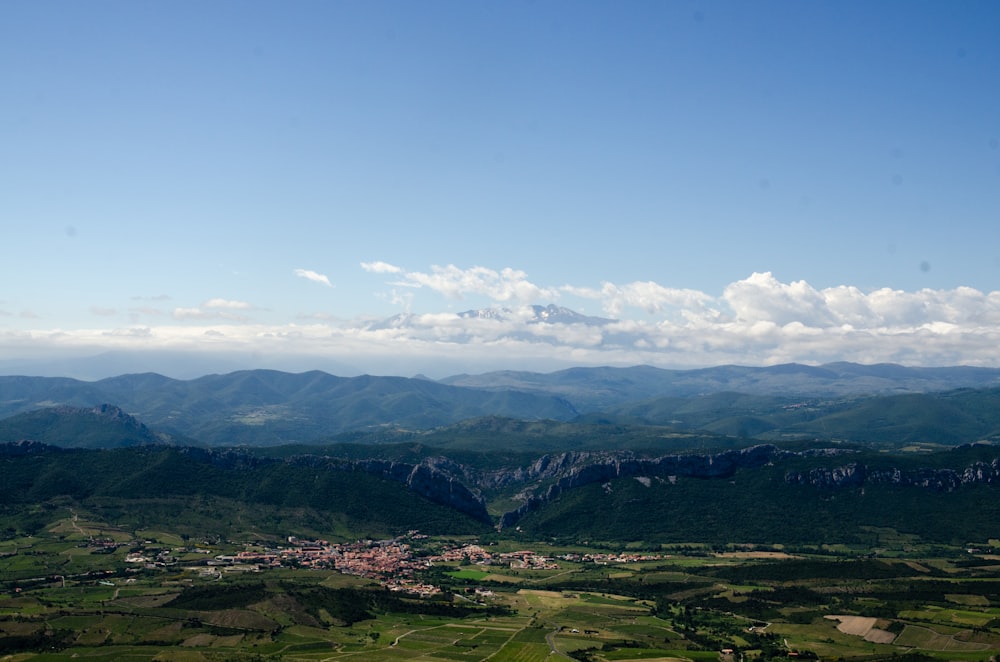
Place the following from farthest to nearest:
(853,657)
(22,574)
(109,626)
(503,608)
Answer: (22,574) < (503,608) < (109,626) < (853,657)

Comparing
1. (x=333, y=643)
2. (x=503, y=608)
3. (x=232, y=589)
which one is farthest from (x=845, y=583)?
(x=232, y=589)

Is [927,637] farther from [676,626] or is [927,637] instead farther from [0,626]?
[0,626]

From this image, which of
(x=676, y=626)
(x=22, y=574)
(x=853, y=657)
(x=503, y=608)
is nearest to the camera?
(x=853, y=657)

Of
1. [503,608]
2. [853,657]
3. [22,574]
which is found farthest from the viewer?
[22,574]

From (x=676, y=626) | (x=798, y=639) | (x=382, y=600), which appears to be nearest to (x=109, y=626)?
(x=382, y=600)

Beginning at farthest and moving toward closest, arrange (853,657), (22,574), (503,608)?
(22,574) < (503,608) < (853,657)

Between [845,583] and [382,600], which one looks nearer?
[382,600]

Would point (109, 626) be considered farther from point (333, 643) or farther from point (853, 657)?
point (853, 657)

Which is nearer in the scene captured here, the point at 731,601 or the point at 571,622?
the point at 571,622
